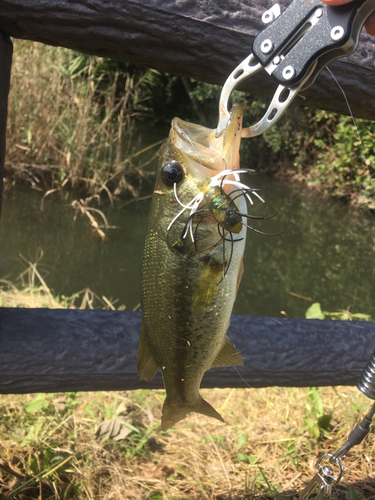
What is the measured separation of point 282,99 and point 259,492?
1.74 meters

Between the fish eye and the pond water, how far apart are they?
12.9 feet

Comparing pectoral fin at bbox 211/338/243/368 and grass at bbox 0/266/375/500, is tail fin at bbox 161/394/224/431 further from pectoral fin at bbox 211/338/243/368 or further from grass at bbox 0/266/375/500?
grass at bbox 0/266/375/500

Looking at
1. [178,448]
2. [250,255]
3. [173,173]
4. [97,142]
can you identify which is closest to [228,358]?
[173,173]

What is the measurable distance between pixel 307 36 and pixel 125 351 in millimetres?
1112

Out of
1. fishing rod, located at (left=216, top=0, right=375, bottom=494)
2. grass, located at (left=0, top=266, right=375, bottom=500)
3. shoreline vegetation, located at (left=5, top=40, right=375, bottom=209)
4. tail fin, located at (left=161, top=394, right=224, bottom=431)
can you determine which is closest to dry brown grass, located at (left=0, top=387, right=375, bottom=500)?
grass, located at (left=0, top=266, right=375, bottom=500)

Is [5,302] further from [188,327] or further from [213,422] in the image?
[188,327]

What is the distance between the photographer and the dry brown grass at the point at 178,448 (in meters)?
2.08

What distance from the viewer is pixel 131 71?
34.0 ft

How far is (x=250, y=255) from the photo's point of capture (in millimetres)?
6141

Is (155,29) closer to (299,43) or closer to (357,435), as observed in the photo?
(299,43)

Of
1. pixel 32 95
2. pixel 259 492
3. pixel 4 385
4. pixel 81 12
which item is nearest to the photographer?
pixel 81 12

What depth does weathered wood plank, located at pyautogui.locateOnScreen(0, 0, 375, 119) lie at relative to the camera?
1220mm

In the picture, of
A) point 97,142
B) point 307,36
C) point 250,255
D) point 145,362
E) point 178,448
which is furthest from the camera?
point 97,142

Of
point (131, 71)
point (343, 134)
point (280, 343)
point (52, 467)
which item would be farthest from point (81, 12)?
point (131, 71)
